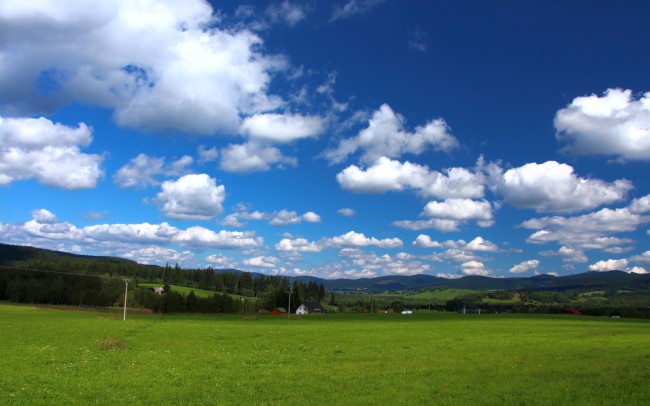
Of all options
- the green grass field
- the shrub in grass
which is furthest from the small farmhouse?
the shrub in grass

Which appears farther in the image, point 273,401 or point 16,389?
point 16,389

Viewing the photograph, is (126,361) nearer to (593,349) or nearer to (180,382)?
(180,382)

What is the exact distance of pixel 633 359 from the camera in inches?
1121

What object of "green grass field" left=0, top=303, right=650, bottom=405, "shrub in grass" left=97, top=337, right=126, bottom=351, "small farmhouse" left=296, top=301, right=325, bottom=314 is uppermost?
"green grass field" left=0, top=303, right=650, bottom=405

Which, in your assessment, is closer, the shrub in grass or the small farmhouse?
the shrub in grass

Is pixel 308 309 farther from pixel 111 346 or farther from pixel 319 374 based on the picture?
pixel 319 374

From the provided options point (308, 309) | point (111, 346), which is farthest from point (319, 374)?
point (308, 309)

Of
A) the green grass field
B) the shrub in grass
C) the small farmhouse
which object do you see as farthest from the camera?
the small farmhouse

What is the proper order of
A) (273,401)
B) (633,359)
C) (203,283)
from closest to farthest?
(273,401) → (633,359) → (203,283)

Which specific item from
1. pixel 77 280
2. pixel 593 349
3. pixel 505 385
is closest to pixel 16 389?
pixel 505 385

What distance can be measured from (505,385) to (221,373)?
1285 centimetres

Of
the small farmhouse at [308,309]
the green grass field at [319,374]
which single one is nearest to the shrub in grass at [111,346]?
the green grass field at [319,374]

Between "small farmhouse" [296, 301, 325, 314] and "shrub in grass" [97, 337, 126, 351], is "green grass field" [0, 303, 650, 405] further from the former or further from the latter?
"small farmhouse" [296, 301, 325, 314]

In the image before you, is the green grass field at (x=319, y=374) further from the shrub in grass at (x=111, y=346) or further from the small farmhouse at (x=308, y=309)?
the small farmhouse at (x=308, y=309)
